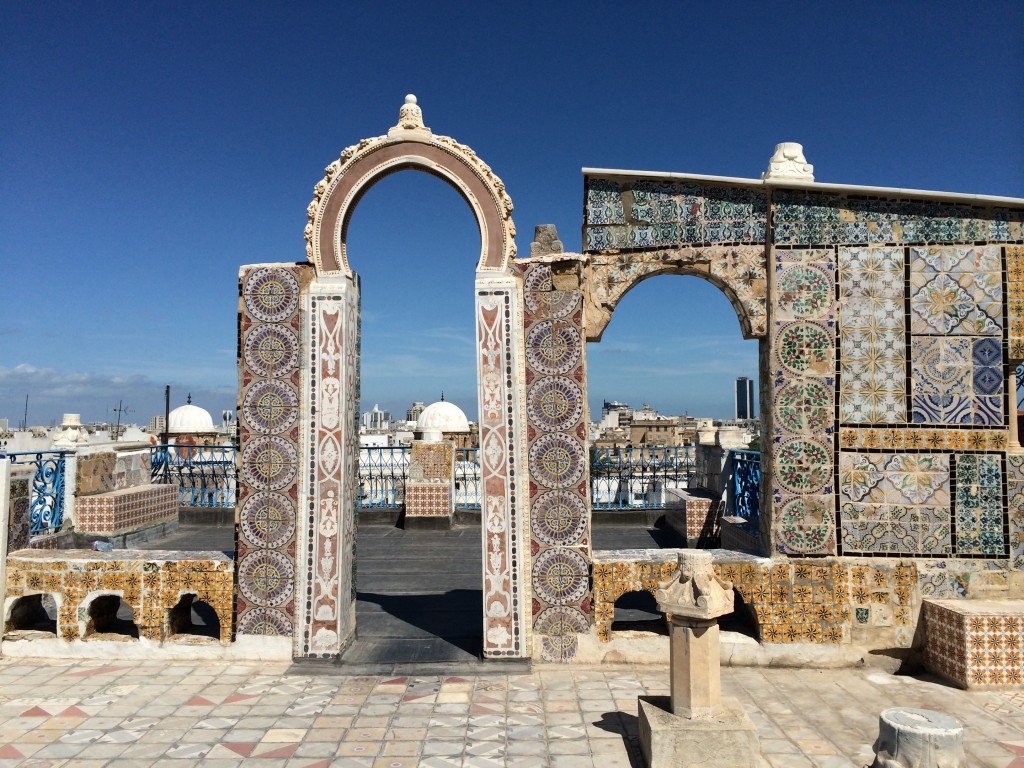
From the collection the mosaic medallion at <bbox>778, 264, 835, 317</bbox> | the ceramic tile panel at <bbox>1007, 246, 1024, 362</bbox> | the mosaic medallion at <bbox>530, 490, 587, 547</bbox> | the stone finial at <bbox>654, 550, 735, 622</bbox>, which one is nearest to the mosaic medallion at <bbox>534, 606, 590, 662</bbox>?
the mosaic medallion at <bbox>530, 490, 587, 547</bbox>

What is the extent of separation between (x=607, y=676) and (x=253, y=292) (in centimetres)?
404

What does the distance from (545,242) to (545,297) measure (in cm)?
47

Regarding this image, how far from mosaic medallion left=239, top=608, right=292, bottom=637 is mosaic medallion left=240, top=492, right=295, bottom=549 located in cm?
52

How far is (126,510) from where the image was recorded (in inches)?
380

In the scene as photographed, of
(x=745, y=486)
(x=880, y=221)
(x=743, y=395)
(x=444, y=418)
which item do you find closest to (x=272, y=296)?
(x=880, y=221)

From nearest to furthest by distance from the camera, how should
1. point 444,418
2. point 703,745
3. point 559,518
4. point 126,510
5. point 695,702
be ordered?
point 703,745 < point 695,702 < point 559,518 < point 126,510 < point 444,418

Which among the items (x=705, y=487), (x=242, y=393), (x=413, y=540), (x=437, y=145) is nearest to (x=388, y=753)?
(x=242, y=393)

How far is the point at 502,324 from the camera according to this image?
533 cm

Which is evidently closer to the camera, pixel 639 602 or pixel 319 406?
pixel 319 406

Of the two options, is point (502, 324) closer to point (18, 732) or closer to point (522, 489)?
point (522, 489)

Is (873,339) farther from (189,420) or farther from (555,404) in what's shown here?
(189,420)

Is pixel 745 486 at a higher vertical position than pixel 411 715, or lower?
higher

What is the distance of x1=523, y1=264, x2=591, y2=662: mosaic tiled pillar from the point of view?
523 cm

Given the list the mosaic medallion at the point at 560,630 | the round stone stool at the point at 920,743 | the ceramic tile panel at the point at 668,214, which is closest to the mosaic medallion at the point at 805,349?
the ceramic tile panel at the point at 668,214
